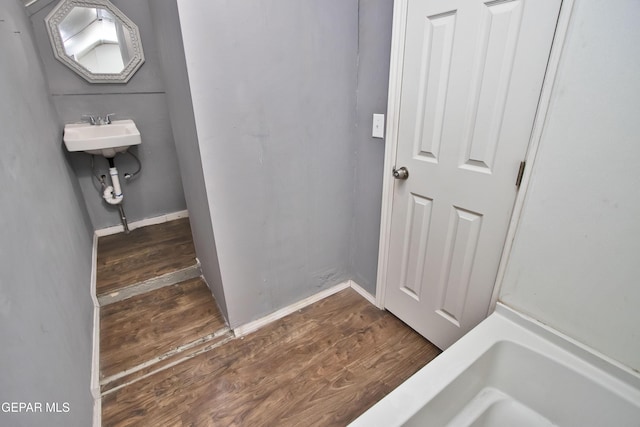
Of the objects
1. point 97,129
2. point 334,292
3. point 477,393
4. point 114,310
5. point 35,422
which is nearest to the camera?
point 35,422

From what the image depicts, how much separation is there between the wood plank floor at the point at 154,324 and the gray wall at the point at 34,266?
0.15 meters

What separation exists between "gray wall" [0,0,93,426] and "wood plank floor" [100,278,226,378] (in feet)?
0.50

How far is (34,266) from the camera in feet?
3.22

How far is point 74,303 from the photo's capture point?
1.39 m

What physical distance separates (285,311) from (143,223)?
2.12 m

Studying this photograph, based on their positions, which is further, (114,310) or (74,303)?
(114,310)

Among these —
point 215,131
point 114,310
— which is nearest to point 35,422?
point 215,131

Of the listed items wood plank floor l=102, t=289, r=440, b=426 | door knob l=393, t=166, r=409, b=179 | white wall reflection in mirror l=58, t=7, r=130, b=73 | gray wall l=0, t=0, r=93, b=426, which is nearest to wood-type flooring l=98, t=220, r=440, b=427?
→ wood plank floor l=102, t=289, r=440, b=426

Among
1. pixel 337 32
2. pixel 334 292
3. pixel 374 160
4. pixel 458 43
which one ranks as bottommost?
pixel 334 292

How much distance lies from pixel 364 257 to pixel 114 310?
1674 millimetres

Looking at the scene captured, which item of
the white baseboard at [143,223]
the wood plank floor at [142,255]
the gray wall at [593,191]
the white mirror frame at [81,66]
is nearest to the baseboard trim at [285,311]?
the wood plank floor at [142,255]

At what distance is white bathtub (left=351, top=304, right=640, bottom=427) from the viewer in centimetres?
88

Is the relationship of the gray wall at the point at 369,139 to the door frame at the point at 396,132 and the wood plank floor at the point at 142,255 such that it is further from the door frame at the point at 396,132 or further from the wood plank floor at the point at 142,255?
the wood plank floor at the point at 142,255

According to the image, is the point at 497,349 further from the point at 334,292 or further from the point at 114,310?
the point at 114,310
